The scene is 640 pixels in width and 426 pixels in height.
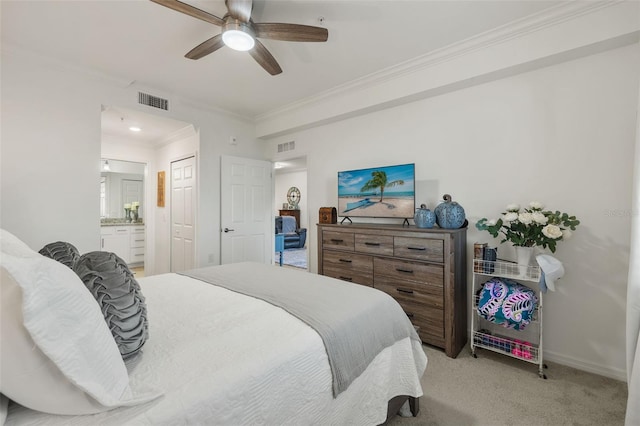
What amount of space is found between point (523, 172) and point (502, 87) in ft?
2.59

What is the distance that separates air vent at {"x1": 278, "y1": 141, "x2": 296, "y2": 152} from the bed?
3.03 meters

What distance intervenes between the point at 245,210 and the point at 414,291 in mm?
2832

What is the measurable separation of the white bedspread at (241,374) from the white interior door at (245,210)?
106 inches

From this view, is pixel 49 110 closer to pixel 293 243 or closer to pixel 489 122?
pixel 489 122

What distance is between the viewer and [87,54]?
108 inches

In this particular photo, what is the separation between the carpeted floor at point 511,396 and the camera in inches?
67.1

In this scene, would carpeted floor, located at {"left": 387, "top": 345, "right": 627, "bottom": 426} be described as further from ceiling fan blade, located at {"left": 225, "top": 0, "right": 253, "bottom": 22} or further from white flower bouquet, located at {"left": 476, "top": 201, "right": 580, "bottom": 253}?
ceiling fan blade, located at {"left": 225, "top": 0, "right": 253, "bottom": 22}

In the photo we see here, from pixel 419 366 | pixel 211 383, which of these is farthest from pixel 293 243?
pixel 211 383

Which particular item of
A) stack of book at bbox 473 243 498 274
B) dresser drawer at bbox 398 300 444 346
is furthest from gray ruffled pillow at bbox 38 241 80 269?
stack of book at bbox 473 243 498 274

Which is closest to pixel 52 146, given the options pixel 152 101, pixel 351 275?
Result: pixel 152 101

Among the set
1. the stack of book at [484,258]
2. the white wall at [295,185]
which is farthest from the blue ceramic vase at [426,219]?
the white wall at [295,185]

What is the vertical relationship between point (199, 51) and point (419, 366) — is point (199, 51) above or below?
above

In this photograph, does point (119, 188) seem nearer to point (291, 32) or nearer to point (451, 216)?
point (291, 32)

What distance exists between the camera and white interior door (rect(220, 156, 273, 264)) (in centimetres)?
426
